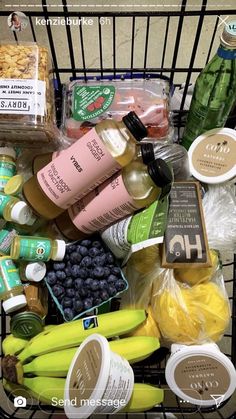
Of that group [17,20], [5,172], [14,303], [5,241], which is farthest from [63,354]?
[17,20]

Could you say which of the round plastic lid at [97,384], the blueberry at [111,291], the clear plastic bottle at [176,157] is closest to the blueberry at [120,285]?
the blueberry at [111,291]

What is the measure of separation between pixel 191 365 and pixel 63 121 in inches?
20.0

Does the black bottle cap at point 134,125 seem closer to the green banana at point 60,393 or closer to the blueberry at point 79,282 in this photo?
the blueberry at point 79,282

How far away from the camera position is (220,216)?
0.85m

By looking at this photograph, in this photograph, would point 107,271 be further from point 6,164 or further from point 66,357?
point 6,164

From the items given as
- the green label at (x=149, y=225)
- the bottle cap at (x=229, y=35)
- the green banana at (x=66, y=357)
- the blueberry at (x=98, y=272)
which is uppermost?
the bottle cap at (x=229, y=35)

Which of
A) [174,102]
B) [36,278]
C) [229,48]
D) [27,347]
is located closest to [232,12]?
[229,48]

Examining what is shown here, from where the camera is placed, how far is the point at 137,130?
71cm

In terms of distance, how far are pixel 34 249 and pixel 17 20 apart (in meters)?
0.38

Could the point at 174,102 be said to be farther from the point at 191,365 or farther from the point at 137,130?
the point at 191,365

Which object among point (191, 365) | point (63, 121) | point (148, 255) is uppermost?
point (63, 121)

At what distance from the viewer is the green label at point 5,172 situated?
32.1 inches

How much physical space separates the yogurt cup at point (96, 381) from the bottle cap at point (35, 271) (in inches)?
5.9

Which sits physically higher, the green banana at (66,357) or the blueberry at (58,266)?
the blueberry at (58,266)
